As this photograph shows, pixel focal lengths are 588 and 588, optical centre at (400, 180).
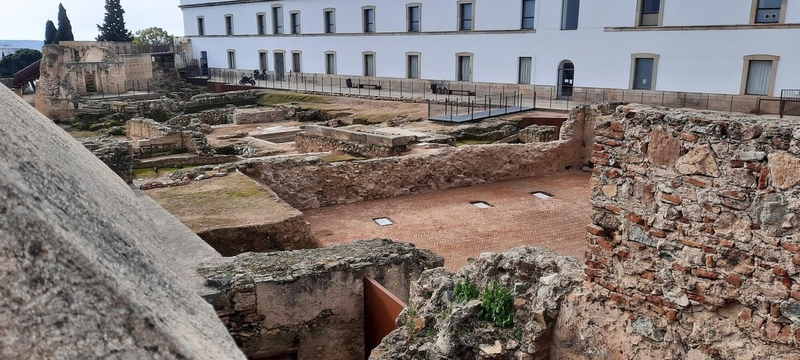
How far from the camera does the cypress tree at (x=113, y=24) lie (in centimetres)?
6544

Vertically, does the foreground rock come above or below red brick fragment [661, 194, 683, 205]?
below

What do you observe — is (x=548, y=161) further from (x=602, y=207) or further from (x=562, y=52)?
(x=562, y=52)

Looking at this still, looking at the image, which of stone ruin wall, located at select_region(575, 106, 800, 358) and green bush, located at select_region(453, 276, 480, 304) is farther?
green bush, located at select_region(453, 276, 480, 304)

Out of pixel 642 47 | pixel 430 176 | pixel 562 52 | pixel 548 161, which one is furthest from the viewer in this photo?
pixel 562 52

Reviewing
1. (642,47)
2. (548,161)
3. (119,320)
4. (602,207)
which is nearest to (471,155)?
(548,161)

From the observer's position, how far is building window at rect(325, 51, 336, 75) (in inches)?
1729

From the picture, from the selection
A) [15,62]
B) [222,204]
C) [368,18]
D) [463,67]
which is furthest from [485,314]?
[15,62]

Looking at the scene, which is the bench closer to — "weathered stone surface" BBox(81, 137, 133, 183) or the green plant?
"weathered stone surface" BBox(81, 137, 133, 183)

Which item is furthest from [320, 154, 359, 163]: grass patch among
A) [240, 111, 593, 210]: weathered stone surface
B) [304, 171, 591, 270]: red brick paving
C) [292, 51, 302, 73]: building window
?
[292, 51, 302, 73]: building window

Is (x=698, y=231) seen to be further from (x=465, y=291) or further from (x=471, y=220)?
(x=471, y=220)

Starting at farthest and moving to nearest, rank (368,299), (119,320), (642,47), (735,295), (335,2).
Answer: (335,2) → (642,47) → (368,299) → (735,295) → (119,320)

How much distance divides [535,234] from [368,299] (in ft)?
20.9

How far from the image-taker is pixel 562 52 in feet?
103

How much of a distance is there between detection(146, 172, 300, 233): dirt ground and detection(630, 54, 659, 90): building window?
22542 mm
